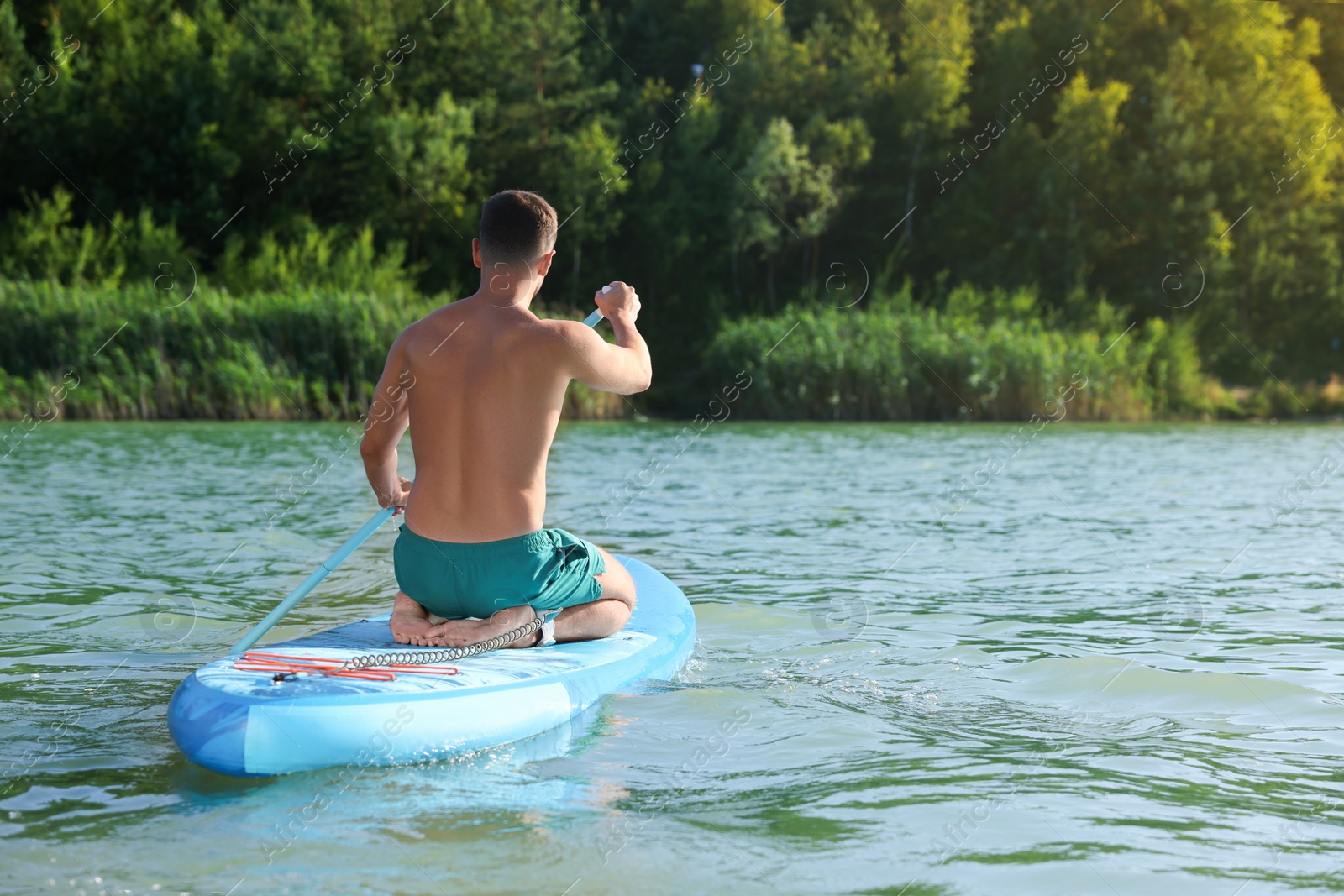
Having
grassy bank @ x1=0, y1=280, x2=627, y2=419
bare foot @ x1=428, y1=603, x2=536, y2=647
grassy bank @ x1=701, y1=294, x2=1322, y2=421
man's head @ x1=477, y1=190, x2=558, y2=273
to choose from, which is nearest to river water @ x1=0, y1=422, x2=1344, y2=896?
bare foot @ x1=428, y1=603, x2=536, y2=647

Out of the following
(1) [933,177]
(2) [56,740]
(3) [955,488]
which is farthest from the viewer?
(1) [933,177]

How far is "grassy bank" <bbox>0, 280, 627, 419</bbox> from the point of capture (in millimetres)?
16766

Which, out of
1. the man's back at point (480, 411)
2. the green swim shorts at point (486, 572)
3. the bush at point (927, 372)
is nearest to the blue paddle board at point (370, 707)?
the green swim shorts at point (486, 572)

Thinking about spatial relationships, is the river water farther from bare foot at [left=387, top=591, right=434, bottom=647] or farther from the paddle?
bare foot at [left=387, top=591, right=434, bottom=647]

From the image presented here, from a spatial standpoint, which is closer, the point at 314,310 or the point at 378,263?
the point at 314,310

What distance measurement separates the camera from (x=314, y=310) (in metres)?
18.5

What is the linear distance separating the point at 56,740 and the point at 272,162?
29003 mm

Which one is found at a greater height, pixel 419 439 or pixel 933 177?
pixel 933 177

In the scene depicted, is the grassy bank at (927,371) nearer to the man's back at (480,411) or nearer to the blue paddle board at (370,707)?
the blue paddle board at (370,707)

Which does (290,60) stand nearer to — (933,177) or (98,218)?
(98,218)

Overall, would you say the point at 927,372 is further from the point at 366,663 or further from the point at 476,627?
the point at 366,663

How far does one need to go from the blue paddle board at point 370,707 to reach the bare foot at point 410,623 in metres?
0.05

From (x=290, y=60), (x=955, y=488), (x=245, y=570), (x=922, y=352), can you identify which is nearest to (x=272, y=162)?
(x=290, y=60)

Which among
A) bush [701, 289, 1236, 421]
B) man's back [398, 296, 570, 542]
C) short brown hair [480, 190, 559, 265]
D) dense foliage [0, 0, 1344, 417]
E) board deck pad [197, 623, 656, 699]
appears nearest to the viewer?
board deck pad [197, 623, 656, 699]
